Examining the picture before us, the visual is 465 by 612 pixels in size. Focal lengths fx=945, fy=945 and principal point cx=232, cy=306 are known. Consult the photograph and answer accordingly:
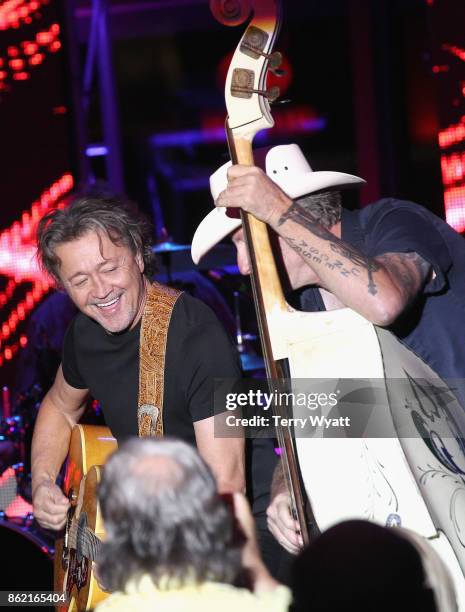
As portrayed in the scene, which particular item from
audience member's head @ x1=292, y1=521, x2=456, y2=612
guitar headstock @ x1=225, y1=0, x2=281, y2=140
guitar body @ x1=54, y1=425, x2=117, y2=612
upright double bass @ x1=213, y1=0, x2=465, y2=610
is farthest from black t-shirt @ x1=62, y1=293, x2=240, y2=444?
audience member's head @ x1=292, y1=521, x2=456, y2=612

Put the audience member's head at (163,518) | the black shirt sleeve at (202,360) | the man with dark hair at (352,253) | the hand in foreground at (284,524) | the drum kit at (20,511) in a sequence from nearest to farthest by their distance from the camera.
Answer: the audience member's head at (163,518), the man with dark hair at (352,253), the hand in foreground at (284,524), the black shirt sleeve at (202,360), the drum kit at (20,511)

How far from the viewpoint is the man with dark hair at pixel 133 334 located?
9.79 ft

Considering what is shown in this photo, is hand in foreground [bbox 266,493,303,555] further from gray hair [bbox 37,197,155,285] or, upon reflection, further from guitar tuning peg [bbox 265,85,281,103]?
guitar tuning peg [bbox 265,85,281,103]

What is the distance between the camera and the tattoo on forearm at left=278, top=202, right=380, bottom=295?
2.39 m

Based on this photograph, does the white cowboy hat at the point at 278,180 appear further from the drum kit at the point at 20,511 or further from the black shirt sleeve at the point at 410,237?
the drum kit at the point at 20,511

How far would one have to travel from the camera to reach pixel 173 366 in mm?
3061

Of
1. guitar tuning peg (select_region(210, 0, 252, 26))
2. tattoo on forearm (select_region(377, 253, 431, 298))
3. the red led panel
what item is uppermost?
the red led panel

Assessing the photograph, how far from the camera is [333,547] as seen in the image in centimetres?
160

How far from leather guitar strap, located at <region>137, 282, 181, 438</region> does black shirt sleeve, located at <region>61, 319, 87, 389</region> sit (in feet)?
1.33

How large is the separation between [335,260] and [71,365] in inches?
52.7

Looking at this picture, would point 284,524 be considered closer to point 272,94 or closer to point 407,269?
point 407,269

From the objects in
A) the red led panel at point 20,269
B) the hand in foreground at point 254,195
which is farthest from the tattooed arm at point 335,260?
the red led panel at point 20,269

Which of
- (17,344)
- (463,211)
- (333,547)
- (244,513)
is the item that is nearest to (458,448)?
(244,513)

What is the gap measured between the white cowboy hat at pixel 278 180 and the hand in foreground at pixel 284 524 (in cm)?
83
